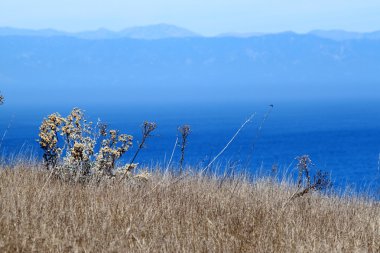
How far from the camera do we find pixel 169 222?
17.8ft

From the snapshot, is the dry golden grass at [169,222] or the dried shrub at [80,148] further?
the dried shrub at [80,148]

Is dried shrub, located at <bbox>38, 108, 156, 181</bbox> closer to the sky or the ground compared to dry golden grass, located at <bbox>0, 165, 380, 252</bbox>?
closer to the sky

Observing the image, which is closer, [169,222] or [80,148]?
[169,222]

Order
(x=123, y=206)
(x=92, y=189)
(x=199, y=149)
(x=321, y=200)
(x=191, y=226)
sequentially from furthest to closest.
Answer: (x=199, y=149) → (x=321, y=200) → (x=92, y=189) → (x=123, y=206) → (x=191, y=226)

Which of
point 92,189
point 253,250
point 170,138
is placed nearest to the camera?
point 253,250

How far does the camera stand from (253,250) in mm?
4742

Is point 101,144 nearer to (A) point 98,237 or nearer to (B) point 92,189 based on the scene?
(B) point 92,189

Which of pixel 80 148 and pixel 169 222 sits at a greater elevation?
pixel 80 148

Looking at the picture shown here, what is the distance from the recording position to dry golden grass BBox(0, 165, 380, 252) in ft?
15.1

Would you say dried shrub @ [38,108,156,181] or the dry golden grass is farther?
dried shrub @ [38,108,156,181]

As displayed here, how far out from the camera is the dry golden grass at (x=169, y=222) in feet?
15.1

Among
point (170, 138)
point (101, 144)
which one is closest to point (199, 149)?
point (170, 138)

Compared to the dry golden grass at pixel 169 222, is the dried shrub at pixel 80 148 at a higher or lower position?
higher

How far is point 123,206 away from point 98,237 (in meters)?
0.96
